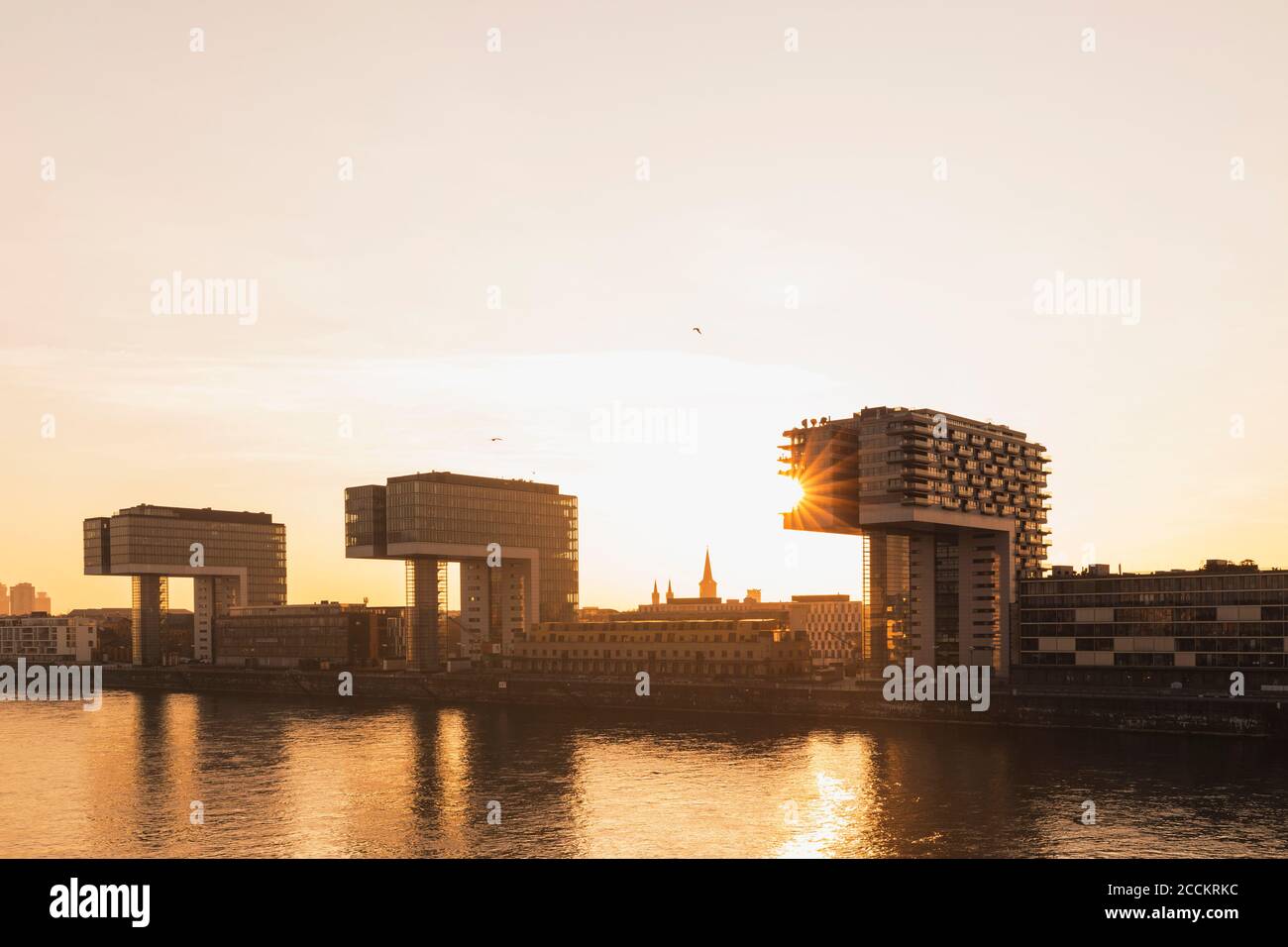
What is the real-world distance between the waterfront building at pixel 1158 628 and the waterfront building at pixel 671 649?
125ft

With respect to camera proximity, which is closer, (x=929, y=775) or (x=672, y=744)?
(x=929, y=775)

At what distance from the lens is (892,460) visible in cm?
14038

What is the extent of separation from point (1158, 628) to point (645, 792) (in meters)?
72.3

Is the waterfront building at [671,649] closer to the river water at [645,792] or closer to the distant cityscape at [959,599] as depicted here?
the distant cityscape at [959,599]

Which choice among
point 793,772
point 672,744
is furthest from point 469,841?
point 672,744

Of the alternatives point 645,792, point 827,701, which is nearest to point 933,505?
point 827,701

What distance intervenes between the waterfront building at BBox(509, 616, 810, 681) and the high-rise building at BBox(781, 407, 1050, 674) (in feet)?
53.2

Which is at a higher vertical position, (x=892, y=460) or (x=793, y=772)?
(x=892, y=460)

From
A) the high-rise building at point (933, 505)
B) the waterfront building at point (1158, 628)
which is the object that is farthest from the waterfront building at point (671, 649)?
the waterfront building at point (1158, 628)

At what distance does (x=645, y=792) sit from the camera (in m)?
76.6

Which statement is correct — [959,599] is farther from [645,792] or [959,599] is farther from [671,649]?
[645,792]

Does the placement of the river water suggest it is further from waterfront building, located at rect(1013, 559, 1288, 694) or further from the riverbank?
waterfront building, located at rect(1013, 559, 1288, 694)
